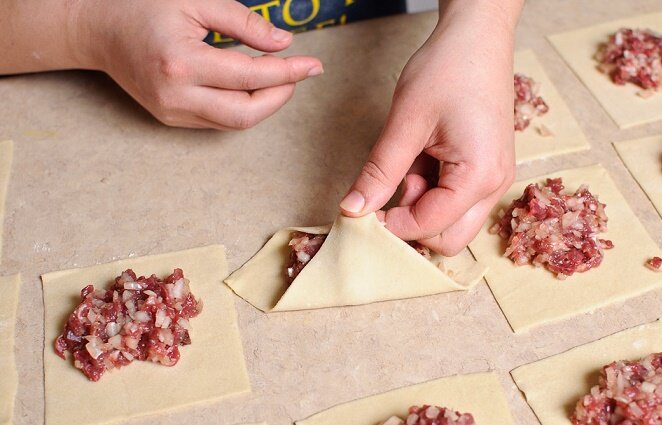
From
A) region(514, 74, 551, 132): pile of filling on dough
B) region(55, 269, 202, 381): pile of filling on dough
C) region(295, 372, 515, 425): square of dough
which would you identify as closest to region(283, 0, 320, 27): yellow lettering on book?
region(514, 74, 551, 132): pile of filling on dough

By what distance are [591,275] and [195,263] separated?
3.41ft

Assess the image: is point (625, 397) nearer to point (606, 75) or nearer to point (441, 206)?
point (441, 206)

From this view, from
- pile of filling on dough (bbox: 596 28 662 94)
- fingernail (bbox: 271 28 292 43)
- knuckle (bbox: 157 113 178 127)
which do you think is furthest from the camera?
pile of filling on dough (bbox: 596 28 662 94)

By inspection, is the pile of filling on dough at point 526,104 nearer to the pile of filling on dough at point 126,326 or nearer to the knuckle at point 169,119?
the knuckle at point 169,119

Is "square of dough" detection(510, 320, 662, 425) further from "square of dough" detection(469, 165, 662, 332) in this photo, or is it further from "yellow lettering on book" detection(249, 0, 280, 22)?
"yellow lettering on book" detection(249, 0, 280, 22)

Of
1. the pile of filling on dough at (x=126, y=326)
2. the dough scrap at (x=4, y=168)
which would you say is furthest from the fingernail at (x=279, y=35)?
the dough scrap at (x=4, y=168)

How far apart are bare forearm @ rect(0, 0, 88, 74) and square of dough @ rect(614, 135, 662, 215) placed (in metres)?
1.66

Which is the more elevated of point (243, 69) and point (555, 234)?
point (243, 69)

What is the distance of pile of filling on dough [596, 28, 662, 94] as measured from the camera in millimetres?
2256


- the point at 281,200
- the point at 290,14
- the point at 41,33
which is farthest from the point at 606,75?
the point at 41,33

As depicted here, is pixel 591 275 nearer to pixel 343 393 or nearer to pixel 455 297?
pixel 455 297

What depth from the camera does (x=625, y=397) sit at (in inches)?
59.6

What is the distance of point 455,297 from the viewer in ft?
5.90

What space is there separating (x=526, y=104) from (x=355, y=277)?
0.85m
